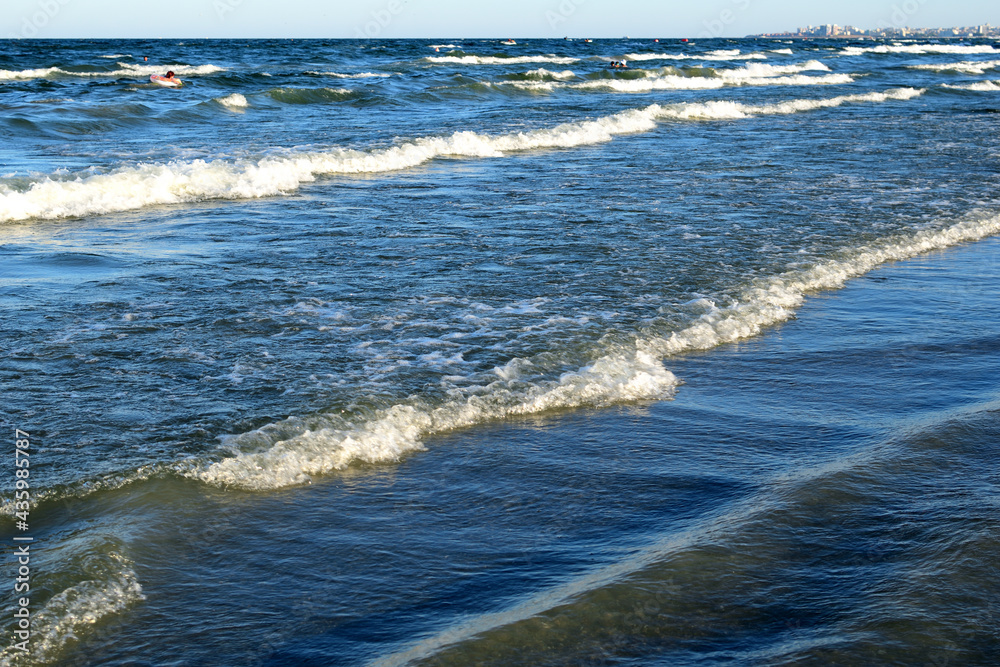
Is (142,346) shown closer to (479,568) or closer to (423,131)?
(479,568)

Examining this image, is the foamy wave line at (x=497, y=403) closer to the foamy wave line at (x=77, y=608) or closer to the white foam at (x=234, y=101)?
the foamy wave line at (x=77, y=608)

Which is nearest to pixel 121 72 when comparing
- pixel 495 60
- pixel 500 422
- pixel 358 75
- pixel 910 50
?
pixel 358 75

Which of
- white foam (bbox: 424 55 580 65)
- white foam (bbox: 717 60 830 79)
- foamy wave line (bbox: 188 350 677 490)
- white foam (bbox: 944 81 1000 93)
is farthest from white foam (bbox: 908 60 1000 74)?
foamy wave line (bbox: 188 350 677 490)

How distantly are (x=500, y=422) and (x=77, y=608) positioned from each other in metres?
1.99

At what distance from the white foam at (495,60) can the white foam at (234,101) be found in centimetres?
2279

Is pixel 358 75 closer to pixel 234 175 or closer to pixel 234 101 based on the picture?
pixel 234 101

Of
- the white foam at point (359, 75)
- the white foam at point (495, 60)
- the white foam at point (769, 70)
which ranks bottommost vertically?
the white foam at point (359, 75)

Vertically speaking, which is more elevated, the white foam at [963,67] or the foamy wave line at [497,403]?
the white foam at [963,67]

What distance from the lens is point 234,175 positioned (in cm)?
1077

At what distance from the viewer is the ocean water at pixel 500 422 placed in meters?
2.71

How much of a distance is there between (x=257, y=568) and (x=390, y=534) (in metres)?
0.47

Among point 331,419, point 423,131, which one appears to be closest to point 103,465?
point 331,419

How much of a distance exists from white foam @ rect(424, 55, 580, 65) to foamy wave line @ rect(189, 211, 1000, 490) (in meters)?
40.8

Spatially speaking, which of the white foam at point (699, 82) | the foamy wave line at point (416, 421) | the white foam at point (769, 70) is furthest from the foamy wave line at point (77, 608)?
the white foam at point (769, 70)
